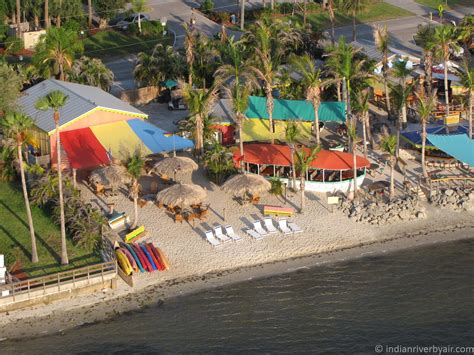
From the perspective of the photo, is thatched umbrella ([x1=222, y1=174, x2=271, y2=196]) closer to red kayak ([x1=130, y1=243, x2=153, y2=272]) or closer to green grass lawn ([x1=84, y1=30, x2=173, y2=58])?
red kayak ([x1=130, y1=243, x2=153, y2=272])

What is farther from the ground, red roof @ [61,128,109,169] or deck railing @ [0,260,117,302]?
red roof @ [61,128,109,169]

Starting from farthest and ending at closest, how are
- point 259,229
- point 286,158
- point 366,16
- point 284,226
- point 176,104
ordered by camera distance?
point 366,16
point 176,104
point 286,158
point 284,226
point 259,229

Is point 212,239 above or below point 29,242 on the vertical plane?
below

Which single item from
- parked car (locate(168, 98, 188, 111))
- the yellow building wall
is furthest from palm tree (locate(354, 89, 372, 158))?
parked car (locate(168, 98, 188, 111))

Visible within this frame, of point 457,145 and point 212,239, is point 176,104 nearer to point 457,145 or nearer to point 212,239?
point 212,239

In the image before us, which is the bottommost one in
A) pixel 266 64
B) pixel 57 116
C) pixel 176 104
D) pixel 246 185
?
pixel 176 104

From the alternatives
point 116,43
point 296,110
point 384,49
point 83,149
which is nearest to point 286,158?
point 296,110

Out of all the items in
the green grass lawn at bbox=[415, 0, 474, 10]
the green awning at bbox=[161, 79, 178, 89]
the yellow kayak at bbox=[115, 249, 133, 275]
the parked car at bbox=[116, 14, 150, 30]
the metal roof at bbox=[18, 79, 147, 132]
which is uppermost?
the metal roof at bbox=[18, 79, 147, 132]
